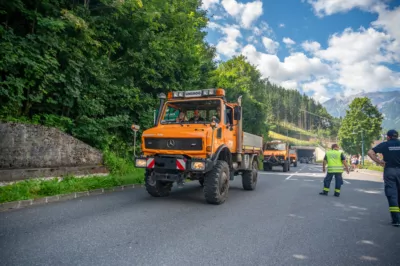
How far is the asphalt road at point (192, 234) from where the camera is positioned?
317 centimetres

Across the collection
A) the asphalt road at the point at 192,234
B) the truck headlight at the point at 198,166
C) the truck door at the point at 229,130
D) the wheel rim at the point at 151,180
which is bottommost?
the asphalt road at the point at 192,234

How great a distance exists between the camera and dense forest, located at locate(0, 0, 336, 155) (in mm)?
7773

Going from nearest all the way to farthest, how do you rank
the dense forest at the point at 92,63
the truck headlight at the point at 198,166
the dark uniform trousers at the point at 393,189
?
1. the dark uniform trousers at the point at 393,189
2. the truck headlight at the point at 198,166
3. the dense forest at the point at 92,63

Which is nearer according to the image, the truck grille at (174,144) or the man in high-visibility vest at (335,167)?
the truck grille at (174,144)

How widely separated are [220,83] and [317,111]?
111 metres

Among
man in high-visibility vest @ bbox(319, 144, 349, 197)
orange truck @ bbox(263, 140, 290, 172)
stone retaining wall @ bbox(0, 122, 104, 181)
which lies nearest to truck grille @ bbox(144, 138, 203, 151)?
stone retaining wall @ bbox(0, 122, 104, 181)

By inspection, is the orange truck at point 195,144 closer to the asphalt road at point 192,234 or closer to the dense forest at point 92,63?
the asphalt road at point 192,234

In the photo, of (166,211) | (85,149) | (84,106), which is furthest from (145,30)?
(166,211)

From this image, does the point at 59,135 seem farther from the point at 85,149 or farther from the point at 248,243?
the point at 248,243

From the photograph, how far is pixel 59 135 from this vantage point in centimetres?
816

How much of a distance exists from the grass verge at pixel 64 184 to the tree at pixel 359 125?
5217cm

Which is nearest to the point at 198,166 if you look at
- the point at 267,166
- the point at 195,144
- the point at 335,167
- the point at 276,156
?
the point at 195,144

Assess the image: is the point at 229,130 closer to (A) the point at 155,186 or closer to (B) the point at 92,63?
(A) the point at 155,186

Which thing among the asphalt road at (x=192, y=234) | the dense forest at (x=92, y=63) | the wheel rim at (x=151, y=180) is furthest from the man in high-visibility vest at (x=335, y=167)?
the dense forest at (x=92, y=63)
